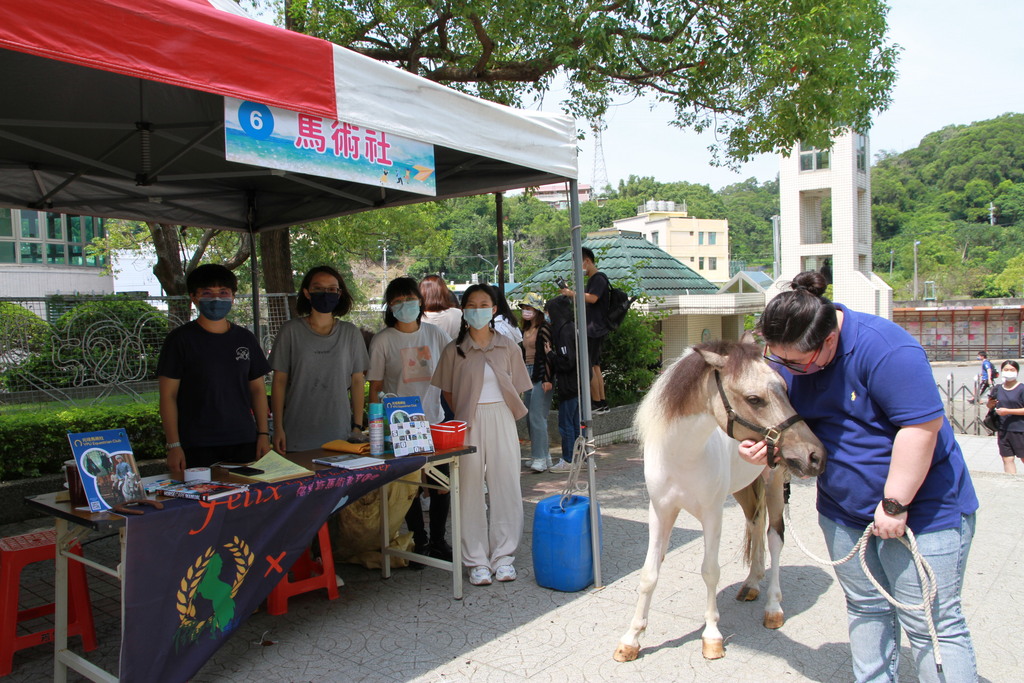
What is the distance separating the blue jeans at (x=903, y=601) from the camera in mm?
2088

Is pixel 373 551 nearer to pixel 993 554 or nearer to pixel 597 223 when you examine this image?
pixel 993 554

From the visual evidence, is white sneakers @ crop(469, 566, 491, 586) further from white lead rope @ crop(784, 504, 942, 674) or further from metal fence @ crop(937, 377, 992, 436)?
metal fence @ crop(937, 377, 992, 436)

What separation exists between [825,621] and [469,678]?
1.89m

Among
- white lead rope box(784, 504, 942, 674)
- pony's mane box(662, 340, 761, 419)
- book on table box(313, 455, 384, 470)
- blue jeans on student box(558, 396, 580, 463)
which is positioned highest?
pony's mane box(662, 340, 761, 419)

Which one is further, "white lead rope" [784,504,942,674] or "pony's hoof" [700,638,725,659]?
"pony's hoof" [700,638,725,659]

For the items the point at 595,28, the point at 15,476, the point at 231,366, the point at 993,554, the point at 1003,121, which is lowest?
the point at 993,554

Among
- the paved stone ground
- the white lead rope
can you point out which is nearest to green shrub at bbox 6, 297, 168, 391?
the paved stone ground

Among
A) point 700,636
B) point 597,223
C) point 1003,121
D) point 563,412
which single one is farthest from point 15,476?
point 1003,121

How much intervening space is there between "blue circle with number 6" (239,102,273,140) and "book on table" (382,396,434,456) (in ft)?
5.24

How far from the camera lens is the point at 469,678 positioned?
3051mm

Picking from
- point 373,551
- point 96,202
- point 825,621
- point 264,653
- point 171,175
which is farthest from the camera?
point 96,202

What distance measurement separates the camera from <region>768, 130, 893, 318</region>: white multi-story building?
38406 millimetres

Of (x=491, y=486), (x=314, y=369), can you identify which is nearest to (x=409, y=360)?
(x=314, y=369)

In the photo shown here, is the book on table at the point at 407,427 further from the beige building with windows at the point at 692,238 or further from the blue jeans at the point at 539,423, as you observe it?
the beige building with windows at the point at 692,238
